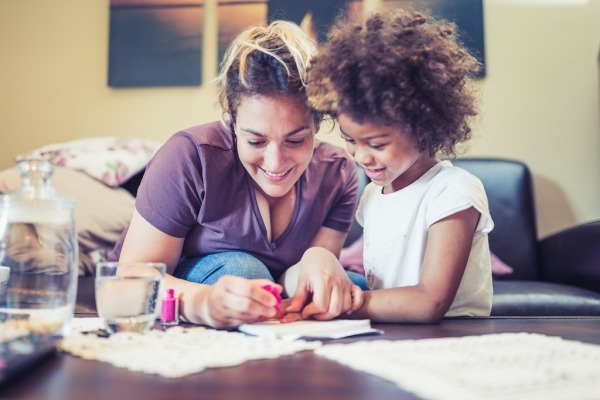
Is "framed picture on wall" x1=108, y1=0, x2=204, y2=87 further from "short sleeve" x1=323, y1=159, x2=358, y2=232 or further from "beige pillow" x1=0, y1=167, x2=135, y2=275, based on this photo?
"short sleeve" x1=323, y1=159, x2=358, y2=232

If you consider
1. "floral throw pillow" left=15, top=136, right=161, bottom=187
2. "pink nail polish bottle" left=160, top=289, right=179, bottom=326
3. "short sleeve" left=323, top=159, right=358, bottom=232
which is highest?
"floral throw pillow" left=15, top=136, right=161, bottom=187

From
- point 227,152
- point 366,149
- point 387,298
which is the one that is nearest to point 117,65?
point 227,152

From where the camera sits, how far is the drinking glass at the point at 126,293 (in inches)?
32.4

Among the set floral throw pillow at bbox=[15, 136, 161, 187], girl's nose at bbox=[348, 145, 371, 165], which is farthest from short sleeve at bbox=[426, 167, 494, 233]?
floral throw pillow at bbox=[15, 136, 161, 187]

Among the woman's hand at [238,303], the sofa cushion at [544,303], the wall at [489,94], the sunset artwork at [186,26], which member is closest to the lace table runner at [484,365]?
the woman's hand at [238,303]

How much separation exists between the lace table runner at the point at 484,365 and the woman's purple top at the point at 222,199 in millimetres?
551

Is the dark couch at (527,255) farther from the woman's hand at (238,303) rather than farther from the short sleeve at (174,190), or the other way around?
the woman's hand at (238,303)

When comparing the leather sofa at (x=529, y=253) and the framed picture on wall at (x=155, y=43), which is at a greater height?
the framed picture on wall at (x=155, y=43)

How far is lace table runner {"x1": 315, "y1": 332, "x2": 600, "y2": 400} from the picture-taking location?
0.53 meters

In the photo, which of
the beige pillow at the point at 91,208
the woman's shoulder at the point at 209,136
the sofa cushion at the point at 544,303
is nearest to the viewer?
the woman's shoulder at the point at 209,136

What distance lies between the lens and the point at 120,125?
262 cm

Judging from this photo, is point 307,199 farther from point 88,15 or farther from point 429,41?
point 88,15

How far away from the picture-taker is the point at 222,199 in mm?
1256

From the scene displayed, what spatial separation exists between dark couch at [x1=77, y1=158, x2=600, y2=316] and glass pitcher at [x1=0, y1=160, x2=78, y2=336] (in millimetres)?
831
